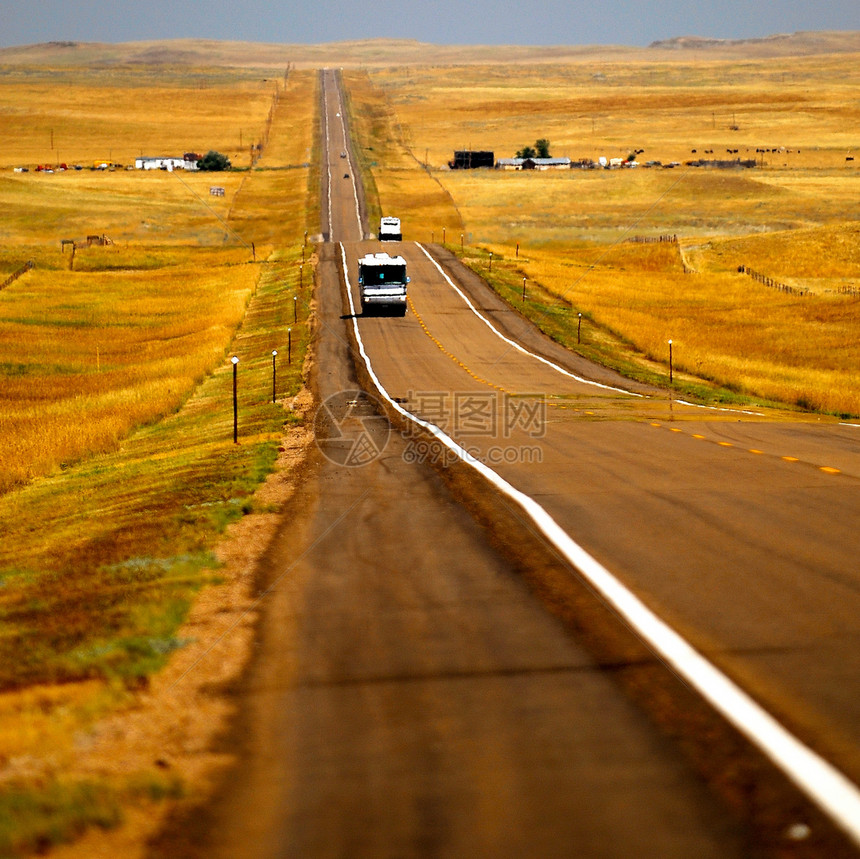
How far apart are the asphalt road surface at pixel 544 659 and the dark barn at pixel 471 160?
497 feet

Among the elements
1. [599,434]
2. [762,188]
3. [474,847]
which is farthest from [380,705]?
[762,188]

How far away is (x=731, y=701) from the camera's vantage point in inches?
325

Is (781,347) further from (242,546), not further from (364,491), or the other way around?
(242,546)

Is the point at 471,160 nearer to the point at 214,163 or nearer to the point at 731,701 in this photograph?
the point at 214,163

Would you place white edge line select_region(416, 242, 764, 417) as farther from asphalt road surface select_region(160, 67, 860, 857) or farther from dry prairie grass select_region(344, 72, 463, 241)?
dry prairie grass select_region(344, 72, 463, 241)

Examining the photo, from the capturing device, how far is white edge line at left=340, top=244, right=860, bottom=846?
683cm

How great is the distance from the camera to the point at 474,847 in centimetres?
645

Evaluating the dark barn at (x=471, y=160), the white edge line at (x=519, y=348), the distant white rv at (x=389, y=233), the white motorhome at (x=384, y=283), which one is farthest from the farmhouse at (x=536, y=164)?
the white motorhome at (x=384, y=283)

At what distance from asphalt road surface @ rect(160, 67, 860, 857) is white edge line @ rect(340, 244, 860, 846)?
0.25 feet

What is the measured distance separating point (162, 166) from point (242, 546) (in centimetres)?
15996

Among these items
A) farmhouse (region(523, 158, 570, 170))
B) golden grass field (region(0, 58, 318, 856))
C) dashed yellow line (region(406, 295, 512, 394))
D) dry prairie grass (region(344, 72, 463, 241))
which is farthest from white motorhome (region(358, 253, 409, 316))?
farmhouse (region(523, 158, 570, 170))
